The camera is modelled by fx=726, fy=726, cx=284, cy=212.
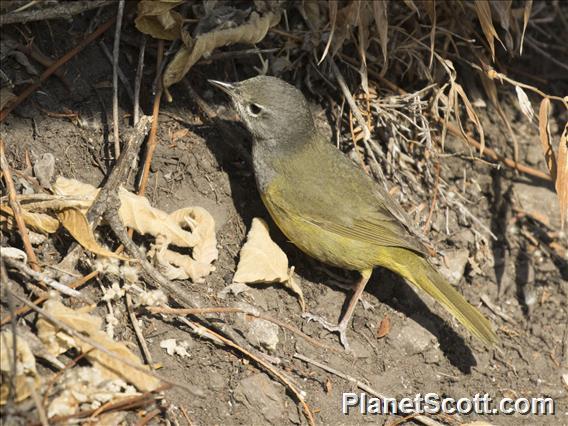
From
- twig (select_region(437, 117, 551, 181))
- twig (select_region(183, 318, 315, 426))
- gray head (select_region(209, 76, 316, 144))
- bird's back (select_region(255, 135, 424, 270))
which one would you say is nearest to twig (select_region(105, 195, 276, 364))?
twig (select_region(183, 318, 315, 426))

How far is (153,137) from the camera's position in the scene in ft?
15.1

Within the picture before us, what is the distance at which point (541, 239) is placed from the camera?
565 cm

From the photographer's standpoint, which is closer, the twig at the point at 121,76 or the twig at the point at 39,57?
the twig at the point at 39,57

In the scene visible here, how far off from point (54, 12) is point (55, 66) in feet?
1.08

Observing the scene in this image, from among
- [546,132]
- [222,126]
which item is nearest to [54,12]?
[222,126]

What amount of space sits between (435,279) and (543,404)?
1113 mm

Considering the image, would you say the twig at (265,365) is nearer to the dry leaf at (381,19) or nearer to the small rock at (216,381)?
the small rock at (216,381)

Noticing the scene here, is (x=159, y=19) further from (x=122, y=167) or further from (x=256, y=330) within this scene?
(x=256, y=330)

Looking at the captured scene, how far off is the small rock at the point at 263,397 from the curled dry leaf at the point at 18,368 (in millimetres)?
1178

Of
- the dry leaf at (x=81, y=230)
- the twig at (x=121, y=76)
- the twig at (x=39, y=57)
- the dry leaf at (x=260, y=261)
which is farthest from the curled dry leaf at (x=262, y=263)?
the twig at (x=39, y=57)

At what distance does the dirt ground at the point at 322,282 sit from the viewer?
13.2ft

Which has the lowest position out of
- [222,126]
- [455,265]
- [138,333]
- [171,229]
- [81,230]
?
[455,265]

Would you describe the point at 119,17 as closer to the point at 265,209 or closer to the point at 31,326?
the point at 265,209

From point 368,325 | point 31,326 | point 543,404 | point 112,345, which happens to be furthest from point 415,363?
point 31,326
